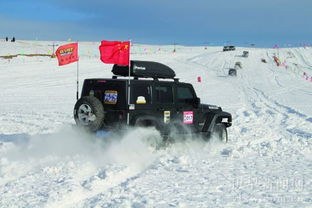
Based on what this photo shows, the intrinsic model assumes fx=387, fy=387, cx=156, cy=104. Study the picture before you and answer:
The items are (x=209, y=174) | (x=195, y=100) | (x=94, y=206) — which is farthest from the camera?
(x=195, y=100)

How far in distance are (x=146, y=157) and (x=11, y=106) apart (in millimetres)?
12003

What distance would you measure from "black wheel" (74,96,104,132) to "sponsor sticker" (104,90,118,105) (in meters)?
0.27

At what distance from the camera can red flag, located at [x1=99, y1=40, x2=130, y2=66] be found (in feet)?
28.5

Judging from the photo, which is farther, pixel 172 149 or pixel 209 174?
pixel 172 149

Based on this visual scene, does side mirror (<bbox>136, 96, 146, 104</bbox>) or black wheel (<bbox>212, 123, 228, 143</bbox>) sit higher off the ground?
side mirror (<bbox>136, 96, 146, 104</bbox>)

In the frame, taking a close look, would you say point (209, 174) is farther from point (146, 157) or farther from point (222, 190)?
point (146, 157)

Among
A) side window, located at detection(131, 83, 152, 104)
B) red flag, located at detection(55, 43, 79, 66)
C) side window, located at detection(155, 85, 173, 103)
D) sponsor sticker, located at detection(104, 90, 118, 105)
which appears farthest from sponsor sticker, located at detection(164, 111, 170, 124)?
red flag, located at detection(55, 43, 79, 66)

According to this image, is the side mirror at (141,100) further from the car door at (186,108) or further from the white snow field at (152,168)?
the car door at (186,108)

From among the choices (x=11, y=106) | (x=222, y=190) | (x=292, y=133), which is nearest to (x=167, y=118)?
(x=222, y=190)

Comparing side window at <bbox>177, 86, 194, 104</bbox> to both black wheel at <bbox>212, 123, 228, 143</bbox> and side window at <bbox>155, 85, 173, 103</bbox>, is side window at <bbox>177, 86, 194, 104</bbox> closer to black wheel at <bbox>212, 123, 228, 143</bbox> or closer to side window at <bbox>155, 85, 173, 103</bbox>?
side window at <bbox>155, 85, 173, 103</bbox>

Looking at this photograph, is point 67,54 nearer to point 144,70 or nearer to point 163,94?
Result: point 144,70

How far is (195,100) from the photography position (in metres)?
9.41

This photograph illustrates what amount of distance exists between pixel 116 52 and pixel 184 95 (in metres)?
1.91

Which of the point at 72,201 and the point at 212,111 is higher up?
the point at 212,111
